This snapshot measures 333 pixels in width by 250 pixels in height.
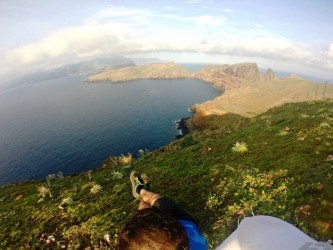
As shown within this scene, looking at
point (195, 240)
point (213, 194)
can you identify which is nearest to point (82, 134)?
point (213, 194)

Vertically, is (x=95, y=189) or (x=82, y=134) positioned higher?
(x=95, y=189)

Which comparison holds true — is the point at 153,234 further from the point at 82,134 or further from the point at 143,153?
the point at 82,134

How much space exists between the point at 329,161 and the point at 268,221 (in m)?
8.08

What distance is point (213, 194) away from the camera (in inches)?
382

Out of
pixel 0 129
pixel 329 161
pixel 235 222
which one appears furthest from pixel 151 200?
pixel 0 129

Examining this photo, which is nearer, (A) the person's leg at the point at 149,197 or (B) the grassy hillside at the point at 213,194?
(A) the person's leg at the point at 149,197

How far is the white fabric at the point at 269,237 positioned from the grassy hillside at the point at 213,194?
241 centimetres

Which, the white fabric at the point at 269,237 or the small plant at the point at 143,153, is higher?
the white fabric at the point at 269,237

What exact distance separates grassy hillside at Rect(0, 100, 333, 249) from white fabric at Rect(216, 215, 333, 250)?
95.0 inches

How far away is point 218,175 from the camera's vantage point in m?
11.2

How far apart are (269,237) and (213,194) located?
6.87 m

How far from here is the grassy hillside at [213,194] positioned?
7.77 m

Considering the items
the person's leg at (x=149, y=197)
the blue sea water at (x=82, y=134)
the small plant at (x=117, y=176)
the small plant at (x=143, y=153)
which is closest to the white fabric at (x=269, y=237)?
the person's leg at (x=149, y=197)

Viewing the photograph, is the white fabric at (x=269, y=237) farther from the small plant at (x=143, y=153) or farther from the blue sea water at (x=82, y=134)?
the blue sea water at (x=82, y=134)
